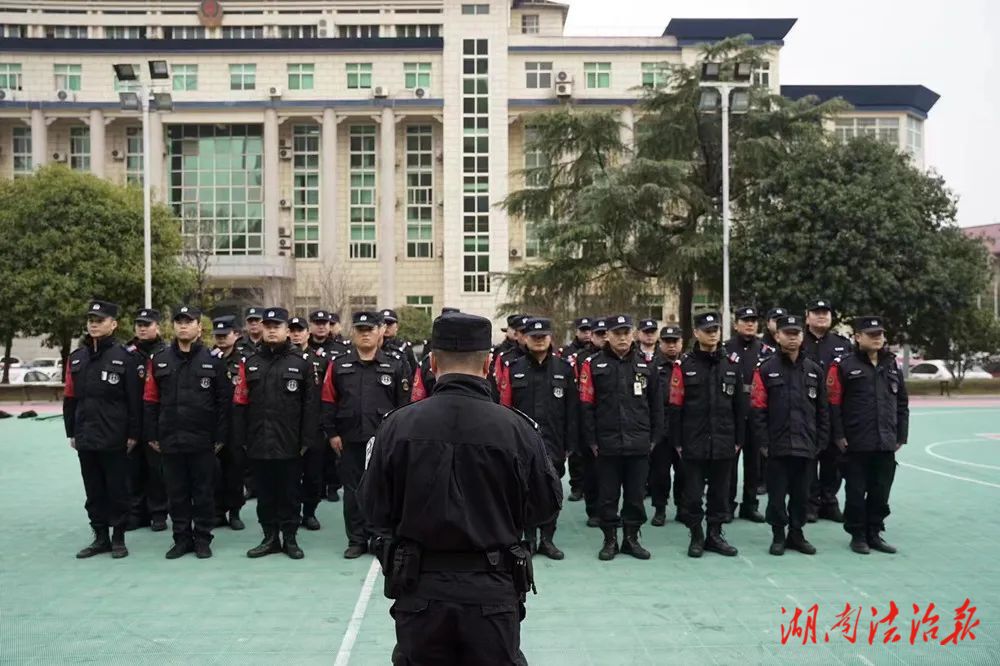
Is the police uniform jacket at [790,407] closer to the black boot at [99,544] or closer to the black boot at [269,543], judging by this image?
the black boot at [269,543]

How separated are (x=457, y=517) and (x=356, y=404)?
481 cm

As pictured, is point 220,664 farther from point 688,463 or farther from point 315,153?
point 315,153

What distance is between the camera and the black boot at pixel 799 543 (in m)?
7.55

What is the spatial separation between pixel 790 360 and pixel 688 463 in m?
1.27

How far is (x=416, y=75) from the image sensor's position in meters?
51.2

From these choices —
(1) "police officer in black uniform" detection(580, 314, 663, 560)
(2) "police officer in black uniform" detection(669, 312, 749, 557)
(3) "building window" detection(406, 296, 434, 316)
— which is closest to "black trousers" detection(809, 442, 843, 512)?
(2) "police officer in black uniform" detection(669, 312, 749, 557)

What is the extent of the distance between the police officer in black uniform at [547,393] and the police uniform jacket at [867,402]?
90.2 inches

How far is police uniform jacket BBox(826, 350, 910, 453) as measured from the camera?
7559 millimetres

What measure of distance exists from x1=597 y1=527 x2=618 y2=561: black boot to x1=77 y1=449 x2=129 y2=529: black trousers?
4.08 meters

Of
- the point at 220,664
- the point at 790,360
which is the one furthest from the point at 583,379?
the point at 220,664

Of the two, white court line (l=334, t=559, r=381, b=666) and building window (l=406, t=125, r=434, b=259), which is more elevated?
building window (l=406, t=125, r=434, b=259)

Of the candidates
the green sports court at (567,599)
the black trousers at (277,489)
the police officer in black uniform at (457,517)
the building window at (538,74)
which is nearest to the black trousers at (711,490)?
the green sports court at (567,599)

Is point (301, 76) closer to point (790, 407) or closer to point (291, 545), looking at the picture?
point (291, 545)

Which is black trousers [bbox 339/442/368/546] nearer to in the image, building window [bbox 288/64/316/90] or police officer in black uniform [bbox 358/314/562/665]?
police officer in black uniform [bbox 358/314/562/665]
